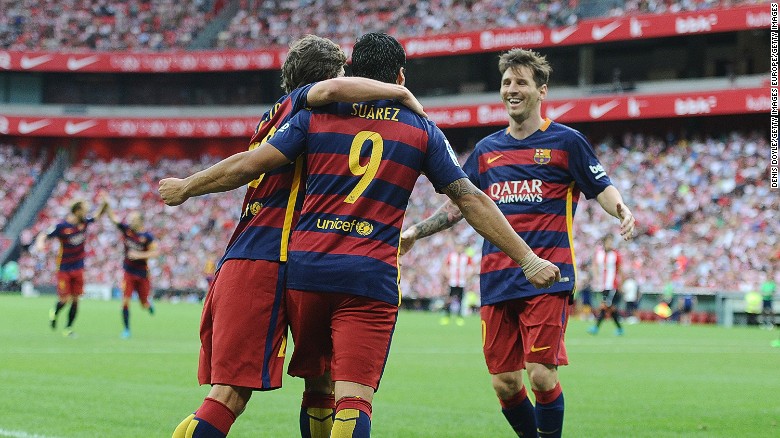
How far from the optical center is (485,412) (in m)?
10.1

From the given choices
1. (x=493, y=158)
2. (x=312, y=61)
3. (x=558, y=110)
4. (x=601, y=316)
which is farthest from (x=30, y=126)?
(x=312, y=61)

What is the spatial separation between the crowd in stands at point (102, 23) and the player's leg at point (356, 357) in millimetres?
51043

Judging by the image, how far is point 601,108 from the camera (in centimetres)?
4081

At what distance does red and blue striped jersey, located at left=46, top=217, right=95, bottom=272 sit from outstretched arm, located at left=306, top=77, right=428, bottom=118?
1558 cm

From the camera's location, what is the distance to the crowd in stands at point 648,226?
105ft

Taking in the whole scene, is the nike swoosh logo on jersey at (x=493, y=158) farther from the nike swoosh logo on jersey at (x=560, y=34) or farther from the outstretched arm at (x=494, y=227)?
the nike swoosh logo on jersey at (x=560, y=34)

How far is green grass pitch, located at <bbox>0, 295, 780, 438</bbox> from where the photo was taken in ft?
29.0

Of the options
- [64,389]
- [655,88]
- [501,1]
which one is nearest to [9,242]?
[501,1]

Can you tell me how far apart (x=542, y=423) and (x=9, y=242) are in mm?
46026

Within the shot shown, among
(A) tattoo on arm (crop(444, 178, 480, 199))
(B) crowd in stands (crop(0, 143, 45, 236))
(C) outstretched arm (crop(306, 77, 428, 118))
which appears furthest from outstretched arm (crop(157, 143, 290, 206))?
(B) crowd in stands (crop(0, 143, 45, 236))

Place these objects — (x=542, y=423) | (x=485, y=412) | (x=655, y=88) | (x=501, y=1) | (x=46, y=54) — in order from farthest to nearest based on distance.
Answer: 1. (x=46, y=54)
2. (x=501, y=1)
3. (x=655, y=88)
4. (x=485, y=412)
5. (x=542, y=423)

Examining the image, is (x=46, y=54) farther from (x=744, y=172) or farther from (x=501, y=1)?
(x=744, y=172)

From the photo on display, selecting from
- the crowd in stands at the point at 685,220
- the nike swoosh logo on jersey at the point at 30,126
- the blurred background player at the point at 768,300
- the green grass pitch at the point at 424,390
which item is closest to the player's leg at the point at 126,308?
the green grass pitch at the point at 424,390

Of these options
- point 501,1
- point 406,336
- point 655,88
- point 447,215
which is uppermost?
point 501,1
